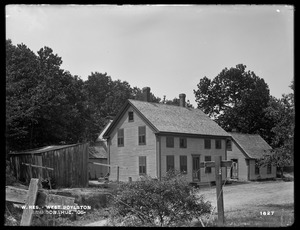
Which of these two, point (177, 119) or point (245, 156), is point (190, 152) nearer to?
point (177, 119)

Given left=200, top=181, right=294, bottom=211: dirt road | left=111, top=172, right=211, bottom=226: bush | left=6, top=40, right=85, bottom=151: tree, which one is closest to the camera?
left=111, top=172, right=211, bottom=226: bush

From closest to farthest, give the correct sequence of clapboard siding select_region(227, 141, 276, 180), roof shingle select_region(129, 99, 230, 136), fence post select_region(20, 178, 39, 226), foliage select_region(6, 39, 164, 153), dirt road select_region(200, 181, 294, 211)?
fence post select_region(20, 178, 39, 226) < dirt road select_region(200, 181, 294, 211) < foliage select_region(6, 39, 164, 153) < roof shingle select_region(129, 99, 230, 136) < clapboard siding select_region(227, 141, 276, 180)

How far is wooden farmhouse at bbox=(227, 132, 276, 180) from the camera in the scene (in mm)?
32763

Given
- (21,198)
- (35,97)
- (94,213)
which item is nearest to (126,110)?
(35,97)

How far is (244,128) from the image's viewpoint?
3053 cm

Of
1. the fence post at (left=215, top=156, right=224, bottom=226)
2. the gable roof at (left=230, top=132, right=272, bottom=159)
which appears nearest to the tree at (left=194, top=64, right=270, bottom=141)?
the gable roof at (left=230, top=132, right=272, bottom=159)

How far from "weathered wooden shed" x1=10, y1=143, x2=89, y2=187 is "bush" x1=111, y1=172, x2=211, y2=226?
6.96 metres

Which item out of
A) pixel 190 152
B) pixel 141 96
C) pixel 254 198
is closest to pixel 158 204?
pixel 254 198

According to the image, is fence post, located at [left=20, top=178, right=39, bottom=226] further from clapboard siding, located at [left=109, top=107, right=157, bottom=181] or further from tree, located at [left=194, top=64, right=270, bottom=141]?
clapboard siding, located at [left=109, top=107, right=157, bottom=181]

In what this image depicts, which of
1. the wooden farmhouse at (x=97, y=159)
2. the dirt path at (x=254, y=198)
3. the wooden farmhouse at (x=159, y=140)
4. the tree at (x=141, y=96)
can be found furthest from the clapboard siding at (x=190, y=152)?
the wooden farmhouse at (x=97, y=159)

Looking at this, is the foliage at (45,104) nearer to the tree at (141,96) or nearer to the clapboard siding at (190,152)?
the tree at (141,96)

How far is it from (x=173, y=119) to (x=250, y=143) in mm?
10214

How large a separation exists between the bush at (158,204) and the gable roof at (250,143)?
2421 centimetres
